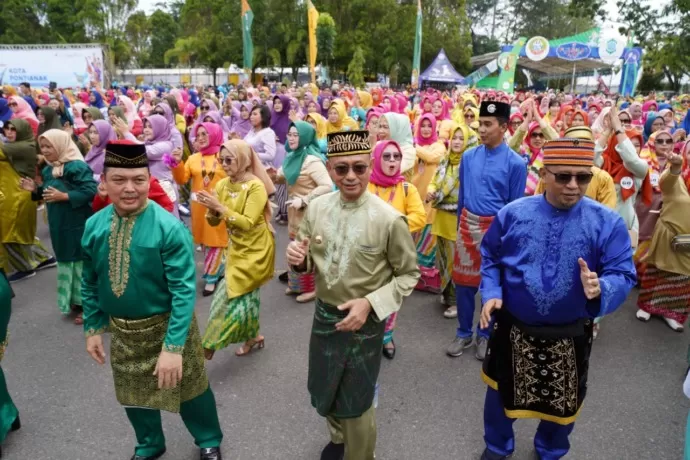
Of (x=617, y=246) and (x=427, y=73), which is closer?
(x=617, y=246)

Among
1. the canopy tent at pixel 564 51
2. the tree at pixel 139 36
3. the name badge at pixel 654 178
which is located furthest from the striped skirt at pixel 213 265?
the tree at pixel 139 36

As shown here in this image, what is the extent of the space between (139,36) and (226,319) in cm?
6270

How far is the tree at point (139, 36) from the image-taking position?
5463cm

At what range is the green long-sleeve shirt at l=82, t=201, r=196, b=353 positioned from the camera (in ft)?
7.60

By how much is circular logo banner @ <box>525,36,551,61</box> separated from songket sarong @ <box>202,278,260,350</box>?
2763 cm

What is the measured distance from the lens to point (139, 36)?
5744cm

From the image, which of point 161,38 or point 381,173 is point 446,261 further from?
point 161,38

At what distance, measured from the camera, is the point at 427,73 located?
103 feet

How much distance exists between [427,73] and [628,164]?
29188 millimetres

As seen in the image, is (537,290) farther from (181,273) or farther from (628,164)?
(628,164)

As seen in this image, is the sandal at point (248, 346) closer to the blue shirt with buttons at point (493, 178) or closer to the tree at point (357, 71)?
the blue shirt with buttons at point (493, 178)

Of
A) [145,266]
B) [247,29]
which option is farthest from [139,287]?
[247,29]

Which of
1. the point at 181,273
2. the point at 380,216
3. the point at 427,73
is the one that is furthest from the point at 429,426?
the point at 427,73

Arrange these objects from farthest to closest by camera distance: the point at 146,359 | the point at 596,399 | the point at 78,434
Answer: the point at 596,399 < the point at 78,434 < the point at 146,359
